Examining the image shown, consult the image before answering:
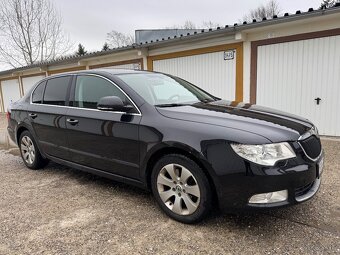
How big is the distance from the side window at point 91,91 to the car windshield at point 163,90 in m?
0.19

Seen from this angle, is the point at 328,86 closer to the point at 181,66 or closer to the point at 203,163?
the point at 181,66

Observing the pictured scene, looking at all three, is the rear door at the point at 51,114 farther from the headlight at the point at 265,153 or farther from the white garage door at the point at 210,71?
the white garage door at the point at 210,71

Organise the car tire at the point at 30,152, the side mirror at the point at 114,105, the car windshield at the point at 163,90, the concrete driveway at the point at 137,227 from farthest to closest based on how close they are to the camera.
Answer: the car tire at the point at 30,152, the car windshield at the point at 163,90, the side mirror at the point at 114,105, the concrete driveway at the point at 137,227

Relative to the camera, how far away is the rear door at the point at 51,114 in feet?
13.3

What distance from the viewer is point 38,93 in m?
4.75

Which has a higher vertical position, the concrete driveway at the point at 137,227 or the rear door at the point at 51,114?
the rear door at the point at 51,114

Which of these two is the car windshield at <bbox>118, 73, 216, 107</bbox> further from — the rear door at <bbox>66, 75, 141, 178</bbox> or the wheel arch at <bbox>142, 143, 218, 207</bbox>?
the wheel arch at <bbox>142, 143, 218, 207</bbox>

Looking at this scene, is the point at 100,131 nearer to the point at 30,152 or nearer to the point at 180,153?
the point at 180,153

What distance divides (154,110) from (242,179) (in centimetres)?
117

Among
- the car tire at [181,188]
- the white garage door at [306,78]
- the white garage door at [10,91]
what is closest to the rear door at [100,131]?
the car tire at [181,188]

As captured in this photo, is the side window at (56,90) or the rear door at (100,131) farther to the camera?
the side window at (56,90)

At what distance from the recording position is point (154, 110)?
10.1 feet

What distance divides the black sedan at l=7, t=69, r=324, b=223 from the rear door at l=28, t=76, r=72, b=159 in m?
0.02

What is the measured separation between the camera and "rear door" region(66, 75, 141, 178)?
3.22 m
